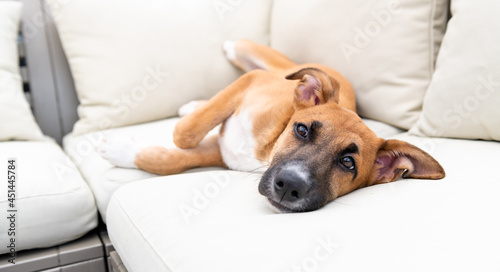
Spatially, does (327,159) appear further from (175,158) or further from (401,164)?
(175,158)

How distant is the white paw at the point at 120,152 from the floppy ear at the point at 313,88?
2.60 ft

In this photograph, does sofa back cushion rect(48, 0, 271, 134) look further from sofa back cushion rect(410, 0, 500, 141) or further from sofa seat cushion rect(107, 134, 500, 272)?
sofa back cushion rect(410, 0, 500, 141)

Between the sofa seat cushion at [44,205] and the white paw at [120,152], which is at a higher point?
the white paw at [120,152]

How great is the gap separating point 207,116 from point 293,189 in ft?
2.57

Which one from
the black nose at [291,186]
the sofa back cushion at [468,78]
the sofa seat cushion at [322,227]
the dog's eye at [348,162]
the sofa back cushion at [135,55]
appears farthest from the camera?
the sofa back cushion at [135,55]

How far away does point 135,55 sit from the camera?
2.40 metres

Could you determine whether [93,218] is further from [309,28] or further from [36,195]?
[309,28]

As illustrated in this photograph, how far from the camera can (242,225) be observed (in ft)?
3.80

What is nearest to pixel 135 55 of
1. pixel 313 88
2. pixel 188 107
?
pixel 188 107

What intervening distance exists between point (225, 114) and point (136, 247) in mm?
876

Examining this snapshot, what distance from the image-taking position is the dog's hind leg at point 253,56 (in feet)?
8.00

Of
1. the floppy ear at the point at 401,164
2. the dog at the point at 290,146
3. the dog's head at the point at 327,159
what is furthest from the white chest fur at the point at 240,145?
the floppy ear at the point at 401,164

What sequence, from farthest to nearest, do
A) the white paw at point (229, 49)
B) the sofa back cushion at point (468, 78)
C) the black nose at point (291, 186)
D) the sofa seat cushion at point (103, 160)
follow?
the white paw at point (229, 49)
the sofa seat cushion at point (103, 160)
the sofa back cushion at point (468, 78)
the black nose at point (291, 186)

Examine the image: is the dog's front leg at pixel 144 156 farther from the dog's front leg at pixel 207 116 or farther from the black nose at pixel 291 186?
the black nose at pixel 291 186
